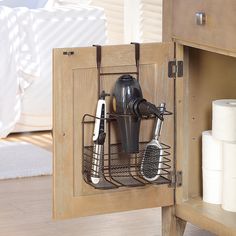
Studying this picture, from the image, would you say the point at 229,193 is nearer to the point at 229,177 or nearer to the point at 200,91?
the point at 229,177

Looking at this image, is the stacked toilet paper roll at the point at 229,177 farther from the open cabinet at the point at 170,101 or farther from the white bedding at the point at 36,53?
the white bedding at the point at 36,53

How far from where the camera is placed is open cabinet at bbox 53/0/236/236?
2.18 meters

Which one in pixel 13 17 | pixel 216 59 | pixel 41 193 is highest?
pixel 13 17

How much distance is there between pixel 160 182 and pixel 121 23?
2908mm

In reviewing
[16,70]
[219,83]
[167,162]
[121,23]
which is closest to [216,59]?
[219,83]

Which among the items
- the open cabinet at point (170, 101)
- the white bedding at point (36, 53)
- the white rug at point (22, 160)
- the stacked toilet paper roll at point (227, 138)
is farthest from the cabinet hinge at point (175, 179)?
the white bedding at point (36, 53)

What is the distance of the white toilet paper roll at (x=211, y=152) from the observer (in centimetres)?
239

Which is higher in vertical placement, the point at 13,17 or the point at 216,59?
the point at 13,17

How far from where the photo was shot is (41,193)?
326 centimetres

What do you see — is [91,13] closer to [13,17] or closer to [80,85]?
[13,17]

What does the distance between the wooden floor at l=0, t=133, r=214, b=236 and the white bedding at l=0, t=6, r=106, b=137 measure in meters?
0.92

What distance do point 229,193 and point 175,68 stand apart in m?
0.40

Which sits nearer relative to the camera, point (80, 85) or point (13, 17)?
point (80, 85)

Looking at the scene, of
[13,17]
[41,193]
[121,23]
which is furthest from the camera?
[121,23]
